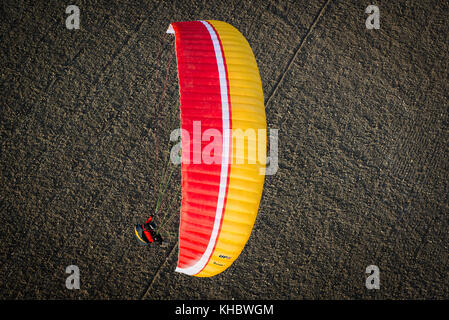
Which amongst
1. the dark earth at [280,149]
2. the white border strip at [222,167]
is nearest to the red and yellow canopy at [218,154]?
the white border strip at [222,167]

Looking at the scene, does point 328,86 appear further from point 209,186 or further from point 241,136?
point 209,186

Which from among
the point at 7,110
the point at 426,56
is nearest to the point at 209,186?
the point at 7,110

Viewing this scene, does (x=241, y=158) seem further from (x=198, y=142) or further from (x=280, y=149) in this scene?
(x=280, y=149)

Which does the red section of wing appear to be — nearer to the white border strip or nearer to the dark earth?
the white border strip

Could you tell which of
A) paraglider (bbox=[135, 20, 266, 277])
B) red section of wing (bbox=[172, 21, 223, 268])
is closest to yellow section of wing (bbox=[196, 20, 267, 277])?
paraglider (bbox=[135, 20, 266, 277])

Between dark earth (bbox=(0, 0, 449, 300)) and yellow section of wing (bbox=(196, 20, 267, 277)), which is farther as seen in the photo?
dark earth (bbox=(0, 0, 449, 300))
